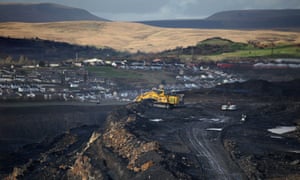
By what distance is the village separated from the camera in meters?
35.2

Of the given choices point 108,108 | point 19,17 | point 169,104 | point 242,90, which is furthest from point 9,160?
point 19,17

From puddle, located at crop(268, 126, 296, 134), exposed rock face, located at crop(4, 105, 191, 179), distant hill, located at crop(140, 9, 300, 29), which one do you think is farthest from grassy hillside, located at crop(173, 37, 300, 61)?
distant hill, located at crop(140, 9, 300, 29)

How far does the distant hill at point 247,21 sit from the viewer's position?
96375 mm

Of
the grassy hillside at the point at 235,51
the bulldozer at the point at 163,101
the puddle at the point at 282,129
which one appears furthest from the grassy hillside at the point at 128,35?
the puddle at the point at 282,129

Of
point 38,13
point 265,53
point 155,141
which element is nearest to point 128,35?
point 38,13

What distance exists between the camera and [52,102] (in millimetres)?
33719

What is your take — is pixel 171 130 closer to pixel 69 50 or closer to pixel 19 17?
pixel 69 50

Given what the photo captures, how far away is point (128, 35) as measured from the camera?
269 feet

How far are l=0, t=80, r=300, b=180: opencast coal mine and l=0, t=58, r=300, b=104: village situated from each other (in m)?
2.56

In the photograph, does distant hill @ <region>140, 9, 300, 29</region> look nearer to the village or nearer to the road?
the village

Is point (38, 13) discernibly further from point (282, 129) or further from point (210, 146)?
point (210, 146)

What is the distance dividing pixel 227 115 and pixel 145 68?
64.1 feet

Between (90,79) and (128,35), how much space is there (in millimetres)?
41441

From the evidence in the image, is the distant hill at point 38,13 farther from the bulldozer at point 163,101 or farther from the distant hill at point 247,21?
the bulldozer at point 163,101
